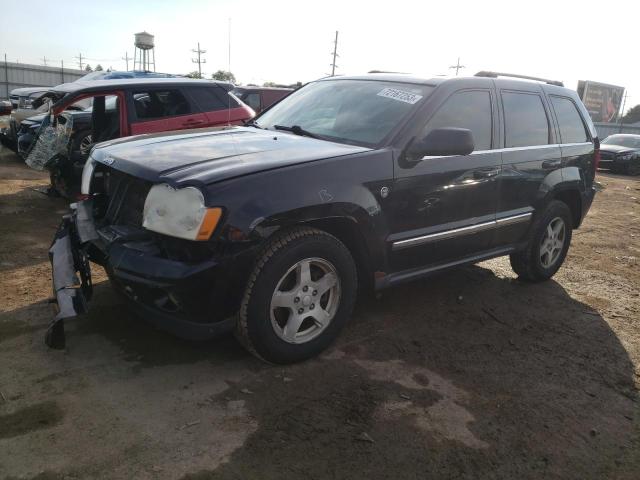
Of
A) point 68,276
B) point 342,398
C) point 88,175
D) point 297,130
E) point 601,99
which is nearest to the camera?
point 342,398

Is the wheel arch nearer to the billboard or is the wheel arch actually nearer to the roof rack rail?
the roof rack rail

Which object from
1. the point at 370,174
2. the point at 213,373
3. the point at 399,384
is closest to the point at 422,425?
the point at 399,384

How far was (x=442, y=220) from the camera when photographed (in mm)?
3701

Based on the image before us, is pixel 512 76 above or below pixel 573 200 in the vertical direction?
above

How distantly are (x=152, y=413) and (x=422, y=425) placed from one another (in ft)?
4.47

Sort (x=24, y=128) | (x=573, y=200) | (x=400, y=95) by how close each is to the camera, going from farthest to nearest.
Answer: (x=24, y=128)
(x=573, y=200)
(x=400, y=95)

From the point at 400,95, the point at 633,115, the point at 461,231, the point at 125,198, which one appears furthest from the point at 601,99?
the point at 125,198

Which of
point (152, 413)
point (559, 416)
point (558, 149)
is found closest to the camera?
point (152, 413)

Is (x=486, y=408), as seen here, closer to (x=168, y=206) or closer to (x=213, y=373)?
(x=213, y=373)

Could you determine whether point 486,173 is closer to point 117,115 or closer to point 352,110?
point 352,110

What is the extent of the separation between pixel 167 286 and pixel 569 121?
4.21 metres

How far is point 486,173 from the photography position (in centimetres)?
397

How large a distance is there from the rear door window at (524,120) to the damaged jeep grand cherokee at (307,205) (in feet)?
0.06

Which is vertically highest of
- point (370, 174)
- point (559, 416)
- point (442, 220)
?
point (370, 174)
